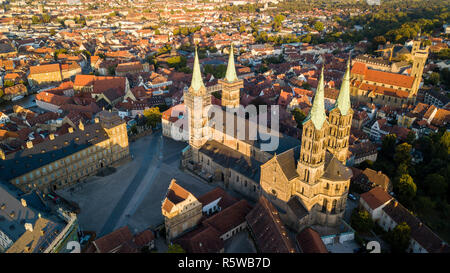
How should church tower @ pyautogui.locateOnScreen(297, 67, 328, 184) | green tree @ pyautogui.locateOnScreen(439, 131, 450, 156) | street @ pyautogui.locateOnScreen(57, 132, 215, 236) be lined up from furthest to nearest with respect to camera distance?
green tree @ pyautogui.locateOnScreen(439, 131, 450, 156) < street @ pyautogui.locateOnScreen(57, 132, 215, 236) < church tower @ pyautogui.locateOnScreen(297, 67, 328, 184)

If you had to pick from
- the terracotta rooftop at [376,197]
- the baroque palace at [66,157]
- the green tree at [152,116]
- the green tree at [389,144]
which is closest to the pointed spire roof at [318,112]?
the terracotta rooftop at [376,197]

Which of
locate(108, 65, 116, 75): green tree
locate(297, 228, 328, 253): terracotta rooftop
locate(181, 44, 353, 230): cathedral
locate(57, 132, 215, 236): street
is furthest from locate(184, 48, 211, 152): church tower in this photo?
locate(108, 65, 116, 75): green tree

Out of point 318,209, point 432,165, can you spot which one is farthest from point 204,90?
point 432,165

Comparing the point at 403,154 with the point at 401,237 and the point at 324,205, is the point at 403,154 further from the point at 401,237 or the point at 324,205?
the point at 324,205

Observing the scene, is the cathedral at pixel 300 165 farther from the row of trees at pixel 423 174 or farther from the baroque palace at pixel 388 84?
the baroque palace at pixel 388 84

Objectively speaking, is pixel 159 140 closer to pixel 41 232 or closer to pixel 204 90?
pixel 204 90

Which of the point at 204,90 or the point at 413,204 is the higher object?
the point at 204,90

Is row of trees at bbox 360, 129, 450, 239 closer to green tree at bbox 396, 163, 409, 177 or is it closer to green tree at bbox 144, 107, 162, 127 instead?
green tree at bbox 396, 163, 409, 177
